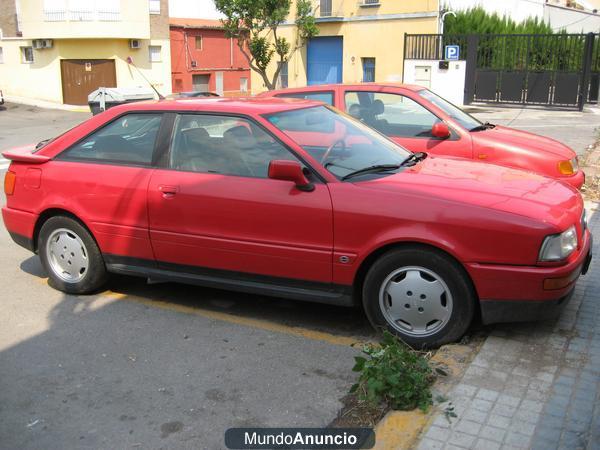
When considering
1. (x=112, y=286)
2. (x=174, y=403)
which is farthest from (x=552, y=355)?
(x=112, y=286)

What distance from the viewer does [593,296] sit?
523 cm

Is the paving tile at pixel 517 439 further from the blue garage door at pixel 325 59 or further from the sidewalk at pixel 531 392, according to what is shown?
the blue garage door at pixel 325 59

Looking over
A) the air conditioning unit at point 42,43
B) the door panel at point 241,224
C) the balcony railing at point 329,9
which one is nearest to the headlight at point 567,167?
the door panel at point 241,224

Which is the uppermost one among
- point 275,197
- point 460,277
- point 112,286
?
point 275,197

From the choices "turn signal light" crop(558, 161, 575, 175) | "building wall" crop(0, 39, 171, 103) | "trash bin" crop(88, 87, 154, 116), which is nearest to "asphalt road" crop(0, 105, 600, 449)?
"turn signal light" crop(558, 161, 575, 175)

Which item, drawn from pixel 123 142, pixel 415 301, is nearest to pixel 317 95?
pixel 123 142

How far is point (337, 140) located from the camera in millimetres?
5082

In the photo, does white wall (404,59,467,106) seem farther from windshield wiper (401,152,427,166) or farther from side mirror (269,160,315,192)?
side mirror (269,160,315,192)

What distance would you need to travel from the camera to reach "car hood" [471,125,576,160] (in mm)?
7285

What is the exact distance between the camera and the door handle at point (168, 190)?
195 inches

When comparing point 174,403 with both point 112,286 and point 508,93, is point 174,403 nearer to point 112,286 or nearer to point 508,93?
point 112,286

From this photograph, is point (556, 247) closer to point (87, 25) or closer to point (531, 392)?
point (531, 392)

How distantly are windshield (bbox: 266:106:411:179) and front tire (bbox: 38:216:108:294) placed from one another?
6.09ft

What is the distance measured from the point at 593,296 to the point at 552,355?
1264mm
